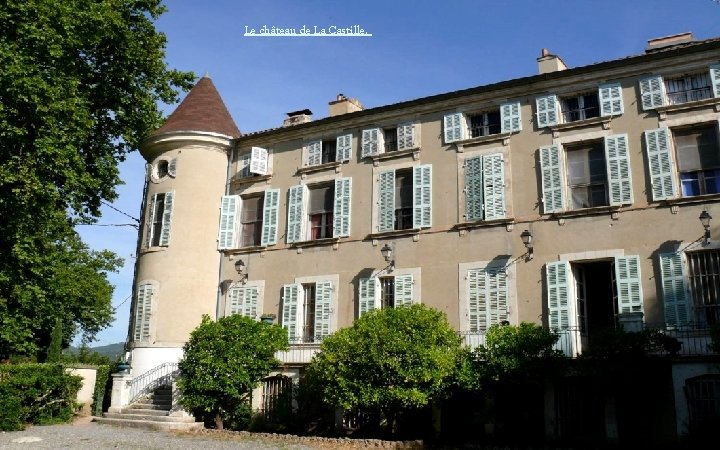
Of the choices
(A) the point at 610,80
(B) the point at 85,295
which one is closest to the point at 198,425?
(A) the point at 610,80

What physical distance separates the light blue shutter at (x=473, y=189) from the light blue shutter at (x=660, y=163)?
4.10 m

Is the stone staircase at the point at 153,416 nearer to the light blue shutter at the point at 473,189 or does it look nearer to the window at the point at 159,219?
the window at the point at 159,219

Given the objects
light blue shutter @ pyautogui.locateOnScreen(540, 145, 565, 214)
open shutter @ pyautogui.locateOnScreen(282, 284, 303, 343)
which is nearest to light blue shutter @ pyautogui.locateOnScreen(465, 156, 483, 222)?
light blue shutter @ pyautogui.locateOnScreen(540, 145, 565, 214)

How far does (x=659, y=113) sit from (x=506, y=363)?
280 inches

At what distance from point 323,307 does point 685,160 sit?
1005 cm

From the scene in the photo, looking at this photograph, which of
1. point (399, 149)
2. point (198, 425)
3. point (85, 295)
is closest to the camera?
point (198, 425)

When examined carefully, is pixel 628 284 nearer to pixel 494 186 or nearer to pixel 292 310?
pixel 494 186

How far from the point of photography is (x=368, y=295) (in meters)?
17.5

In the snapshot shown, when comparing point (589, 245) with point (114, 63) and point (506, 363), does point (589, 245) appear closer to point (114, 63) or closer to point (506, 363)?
point (506, 363)

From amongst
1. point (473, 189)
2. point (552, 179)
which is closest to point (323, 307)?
point (473, 189)

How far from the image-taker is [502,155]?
16672 millimetres

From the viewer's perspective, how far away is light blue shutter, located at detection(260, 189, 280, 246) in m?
19.9

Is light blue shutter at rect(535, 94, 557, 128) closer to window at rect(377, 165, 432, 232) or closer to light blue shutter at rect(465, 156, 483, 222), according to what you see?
light blue shutter at rect(465, 156, 483, 222)

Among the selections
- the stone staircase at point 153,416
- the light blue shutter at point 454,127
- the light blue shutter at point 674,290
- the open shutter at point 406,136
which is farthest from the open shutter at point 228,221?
the light blue shutter at point 674,290
